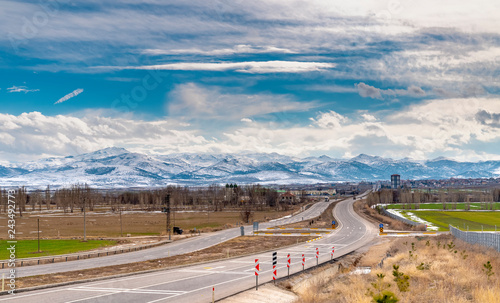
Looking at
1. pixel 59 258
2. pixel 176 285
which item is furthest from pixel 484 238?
pixel 59 258

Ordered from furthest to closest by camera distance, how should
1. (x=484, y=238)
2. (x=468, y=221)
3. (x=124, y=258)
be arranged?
(x=468, y=221)
(x=124, y=258)
(x=484, y=238)

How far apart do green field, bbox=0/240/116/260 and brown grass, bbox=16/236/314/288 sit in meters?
21.5

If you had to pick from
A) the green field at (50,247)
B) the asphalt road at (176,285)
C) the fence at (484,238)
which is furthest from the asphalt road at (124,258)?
the fence at (484,238)

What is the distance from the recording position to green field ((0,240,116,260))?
210 feet

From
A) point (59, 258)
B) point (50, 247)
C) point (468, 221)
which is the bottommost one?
point (468, 221)

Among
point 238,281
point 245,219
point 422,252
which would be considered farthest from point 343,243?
point 245,219

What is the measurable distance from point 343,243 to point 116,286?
1789 inches

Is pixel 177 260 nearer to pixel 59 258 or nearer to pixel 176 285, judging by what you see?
pixel 59 258

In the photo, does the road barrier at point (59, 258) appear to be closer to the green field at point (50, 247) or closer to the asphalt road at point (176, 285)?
the green field at point (50, 247)

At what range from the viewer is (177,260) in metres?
51.9

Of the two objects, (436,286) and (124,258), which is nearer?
(436,286)

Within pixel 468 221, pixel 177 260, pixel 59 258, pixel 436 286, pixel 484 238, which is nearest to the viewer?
pixel 436 286

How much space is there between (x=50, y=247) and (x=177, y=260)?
32464 millimetres

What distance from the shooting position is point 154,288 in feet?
104
